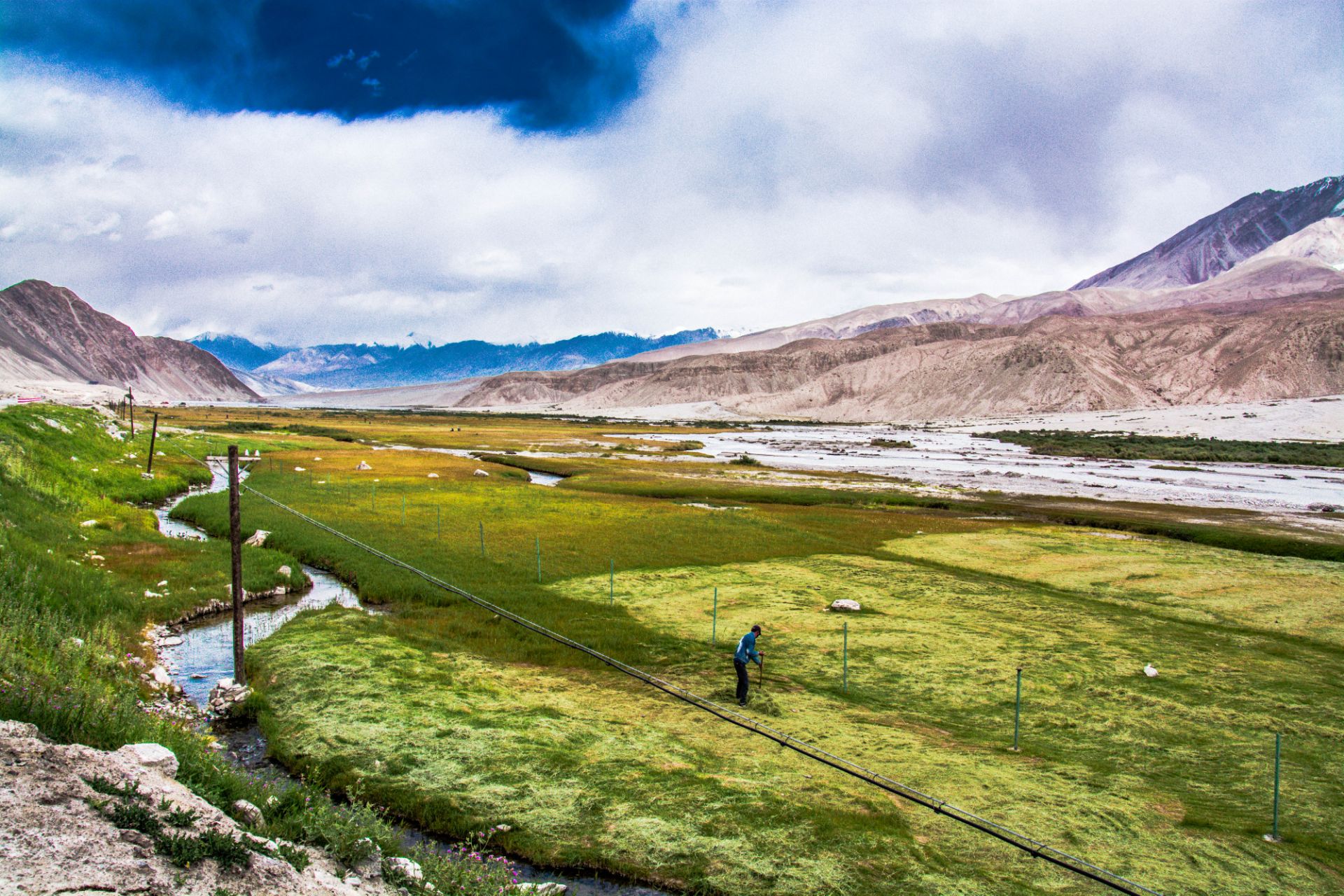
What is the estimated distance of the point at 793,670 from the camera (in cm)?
2116

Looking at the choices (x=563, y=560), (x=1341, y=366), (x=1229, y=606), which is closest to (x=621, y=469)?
(x=563, y=560)

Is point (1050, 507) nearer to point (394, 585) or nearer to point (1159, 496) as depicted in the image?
point (1159, 496)

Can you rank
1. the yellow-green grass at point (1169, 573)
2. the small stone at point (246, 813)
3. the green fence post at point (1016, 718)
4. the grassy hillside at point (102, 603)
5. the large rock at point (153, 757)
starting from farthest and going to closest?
the yellow-green grass at point (1169, 573) < the green fence post at point (1016, 718) < the grassy hillside at point (102, 603) < the small stone at point (246, 813) < the large rock at point (153, 757)

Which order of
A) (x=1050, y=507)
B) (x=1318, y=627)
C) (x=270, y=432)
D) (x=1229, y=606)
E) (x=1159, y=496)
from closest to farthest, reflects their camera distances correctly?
(x=1318, y=627) → (x=1229, y=606) → (x=1050, y=507) → (x=1159, y=496) → (x=270, y=432)

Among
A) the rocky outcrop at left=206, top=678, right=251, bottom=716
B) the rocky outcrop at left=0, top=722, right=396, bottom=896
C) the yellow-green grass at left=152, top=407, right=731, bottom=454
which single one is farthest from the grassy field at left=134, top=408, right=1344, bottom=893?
the yellow-green grass at left=152, top=407, right=731, bottom=454

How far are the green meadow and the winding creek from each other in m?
0.33

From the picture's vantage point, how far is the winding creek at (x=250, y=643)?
1213cm

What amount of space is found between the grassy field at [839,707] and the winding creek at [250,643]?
32 centimetres

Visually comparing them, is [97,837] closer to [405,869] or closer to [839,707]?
[405,869]

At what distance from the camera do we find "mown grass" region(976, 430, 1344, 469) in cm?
10500

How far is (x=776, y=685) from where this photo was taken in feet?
65.8

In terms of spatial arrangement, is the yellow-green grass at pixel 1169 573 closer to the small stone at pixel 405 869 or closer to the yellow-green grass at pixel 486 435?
the small stone at pixel 405 869

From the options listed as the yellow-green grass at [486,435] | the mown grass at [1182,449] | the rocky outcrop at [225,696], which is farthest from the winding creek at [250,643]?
the mown grass at [1182,449]

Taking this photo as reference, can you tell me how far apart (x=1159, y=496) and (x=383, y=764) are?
71649 mm
